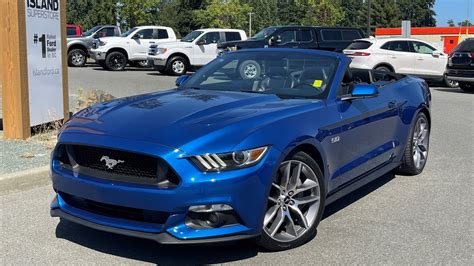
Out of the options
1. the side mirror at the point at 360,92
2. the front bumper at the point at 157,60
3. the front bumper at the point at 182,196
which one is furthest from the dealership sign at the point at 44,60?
the front bumper at the point at 157,60

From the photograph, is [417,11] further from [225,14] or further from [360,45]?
[360,45]

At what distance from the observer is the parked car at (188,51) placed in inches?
863

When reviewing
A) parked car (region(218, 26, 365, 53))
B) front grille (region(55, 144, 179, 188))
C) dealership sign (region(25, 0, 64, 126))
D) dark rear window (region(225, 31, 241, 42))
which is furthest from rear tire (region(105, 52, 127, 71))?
front grille (region(55, 144, 179, 188))

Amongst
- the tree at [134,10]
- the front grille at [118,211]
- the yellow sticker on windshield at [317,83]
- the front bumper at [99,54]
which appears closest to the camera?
the front grille at [118,211]

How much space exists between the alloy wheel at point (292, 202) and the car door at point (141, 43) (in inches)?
801

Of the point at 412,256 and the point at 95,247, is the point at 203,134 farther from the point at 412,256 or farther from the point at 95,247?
the point at 412,256

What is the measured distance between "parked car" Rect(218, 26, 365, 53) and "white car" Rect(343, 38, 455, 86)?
2.66m

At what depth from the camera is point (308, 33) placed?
20.9 meters

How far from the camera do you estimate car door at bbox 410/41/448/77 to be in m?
18.5

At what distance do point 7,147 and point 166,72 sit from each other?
15548 millimetres

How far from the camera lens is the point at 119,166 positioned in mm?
3729

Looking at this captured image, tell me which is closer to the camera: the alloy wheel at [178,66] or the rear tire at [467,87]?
the rear tire at [467,87]

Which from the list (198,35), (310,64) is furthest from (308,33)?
(310,64)

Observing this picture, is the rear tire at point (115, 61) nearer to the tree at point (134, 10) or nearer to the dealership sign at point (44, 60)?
the dealership sign at point (44, 60)
